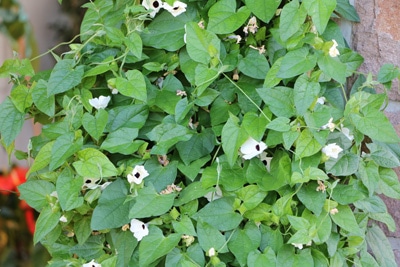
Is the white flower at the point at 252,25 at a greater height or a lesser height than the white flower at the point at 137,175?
greater

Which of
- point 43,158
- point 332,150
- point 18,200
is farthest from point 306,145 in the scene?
point 18,200

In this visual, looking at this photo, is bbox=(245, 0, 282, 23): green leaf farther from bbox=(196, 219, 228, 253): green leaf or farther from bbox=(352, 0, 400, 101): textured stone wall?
bbox=(196, 219, 228, 253): green leaf

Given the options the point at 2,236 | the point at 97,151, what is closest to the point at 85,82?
the point at 97,151

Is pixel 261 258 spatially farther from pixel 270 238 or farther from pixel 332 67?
pixel 332 67

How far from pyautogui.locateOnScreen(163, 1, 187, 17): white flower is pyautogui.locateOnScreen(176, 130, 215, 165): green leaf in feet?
0.76

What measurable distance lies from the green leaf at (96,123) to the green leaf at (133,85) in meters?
0.05

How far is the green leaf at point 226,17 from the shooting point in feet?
3.41

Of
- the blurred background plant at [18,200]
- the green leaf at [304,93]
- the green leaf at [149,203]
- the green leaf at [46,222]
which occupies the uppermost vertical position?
the green leaf at [304,93]

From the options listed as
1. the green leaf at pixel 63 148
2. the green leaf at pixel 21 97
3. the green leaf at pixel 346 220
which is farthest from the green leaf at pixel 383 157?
the green leaf at pixel 21 97

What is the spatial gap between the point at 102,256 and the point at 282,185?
38cm

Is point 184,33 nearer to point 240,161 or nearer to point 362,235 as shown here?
point 240,161

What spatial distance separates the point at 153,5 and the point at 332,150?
428mm

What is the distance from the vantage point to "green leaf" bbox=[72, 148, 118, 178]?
1010 millimetres

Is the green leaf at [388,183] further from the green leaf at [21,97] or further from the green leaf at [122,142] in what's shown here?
the green leaf at [21,97]
